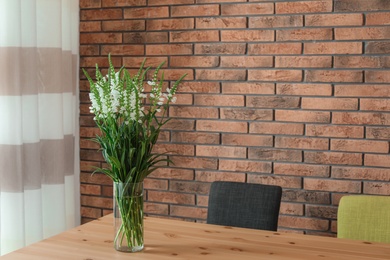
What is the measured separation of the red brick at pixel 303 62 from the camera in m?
2.94

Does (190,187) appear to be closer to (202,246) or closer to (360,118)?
(360,118)

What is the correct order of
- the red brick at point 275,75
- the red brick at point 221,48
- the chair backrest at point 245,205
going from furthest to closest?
the red brick at point 221,48
the red brick at point 275,75
the chair backrest at point 245,205

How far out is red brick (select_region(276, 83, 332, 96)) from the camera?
295cm

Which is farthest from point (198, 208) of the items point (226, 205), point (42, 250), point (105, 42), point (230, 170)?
point (42, 250)

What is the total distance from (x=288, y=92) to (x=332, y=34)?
0.36m

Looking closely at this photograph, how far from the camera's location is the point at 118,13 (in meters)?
3.41

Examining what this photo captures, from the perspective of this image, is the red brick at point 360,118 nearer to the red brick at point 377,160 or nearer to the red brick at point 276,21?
the red brick at point 377,160

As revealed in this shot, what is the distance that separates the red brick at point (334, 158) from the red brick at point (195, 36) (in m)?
0.79

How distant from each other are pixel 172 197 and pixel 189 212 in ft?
0.43

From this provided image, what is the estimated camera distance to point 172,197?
3328 millimetres

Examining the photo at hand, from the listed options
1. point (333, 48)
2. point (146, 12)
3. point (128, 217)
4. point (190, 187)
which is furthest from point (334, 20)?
point (128, 217)

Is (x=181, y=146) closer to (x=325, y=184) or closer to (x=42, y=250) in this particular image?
(x=325, y=184)

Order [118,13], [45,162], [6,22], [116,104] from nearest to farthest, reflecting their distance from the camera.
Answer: [116,104]
[6,22]
[45,162]
[118,13]

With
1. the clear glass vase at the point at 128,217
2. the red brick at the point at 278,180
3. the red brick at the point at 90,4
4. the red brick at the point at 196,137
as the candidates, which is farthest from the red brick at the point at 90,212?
the clear glass vase at the point at 128,217
